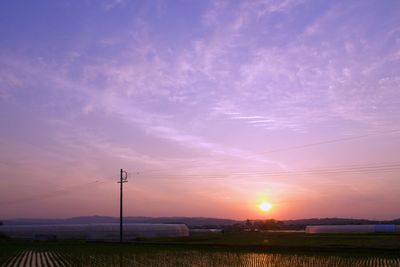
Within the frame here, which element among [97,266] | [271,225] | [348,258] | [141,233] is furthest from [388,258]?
[271,225]

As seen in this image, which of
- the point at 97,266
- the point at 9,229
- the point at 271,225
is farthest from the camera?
the point at 271,225

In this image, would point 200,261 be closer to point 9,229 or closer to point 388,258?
point 388,258

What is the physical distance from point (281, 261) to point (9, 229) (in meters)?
67.9

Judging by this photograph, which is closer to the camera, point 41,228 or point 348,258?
point 348,258

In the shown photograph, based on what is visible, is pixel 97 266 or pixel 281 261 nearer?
pixel 97 266

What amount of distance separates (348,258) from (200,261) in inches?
367

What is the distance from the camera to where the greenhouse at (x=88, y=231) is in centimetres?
8150

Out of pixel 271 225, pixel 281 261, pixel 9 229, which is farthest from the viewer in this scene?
pixel 271 225

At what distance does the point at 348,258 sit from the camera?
32.9 metres

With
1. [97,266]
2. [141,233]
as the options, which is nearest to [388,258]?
[97,266]

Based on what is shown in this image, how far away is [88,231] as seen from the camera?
8156 centimetres

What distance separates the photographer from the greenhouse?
8150 cm

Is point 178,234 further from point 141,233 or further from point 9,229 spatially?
point 9,229

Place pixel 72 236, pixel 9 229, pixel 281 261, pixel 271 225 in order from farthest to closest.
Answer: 1. pixel 271 225
2. pixel 9 229
3. pixel 72 236
4. pixel 281 261
